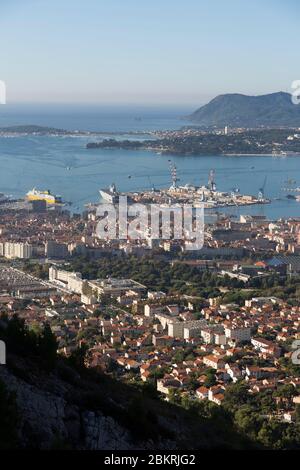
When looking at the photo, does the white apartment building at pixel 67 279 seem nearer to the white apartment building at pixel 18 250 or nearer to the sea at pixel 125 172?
the white apartment building at pixel 18 250

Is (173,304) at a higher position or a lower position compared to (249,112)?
lower

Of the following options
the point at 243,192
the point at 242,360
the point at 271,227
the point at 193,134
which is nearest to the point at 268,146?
the point at 193,134

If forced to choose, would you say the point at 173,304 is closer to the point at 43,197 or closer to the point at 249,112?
the point at 43,197

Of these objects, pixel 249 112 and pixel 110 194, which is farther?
pixel 249 112

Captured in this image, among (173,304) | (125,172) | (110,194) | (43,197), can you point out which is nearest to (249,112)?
(125,172)

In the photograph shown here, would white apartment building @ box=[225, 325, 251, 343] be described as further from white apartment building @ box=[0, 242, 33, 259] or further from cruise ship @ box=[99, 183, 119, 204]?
cruise ship @ box=[99, 183, 119, 204]

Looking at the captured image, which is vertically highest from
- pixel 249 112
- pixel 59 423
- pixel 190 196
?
pixel 59 423
